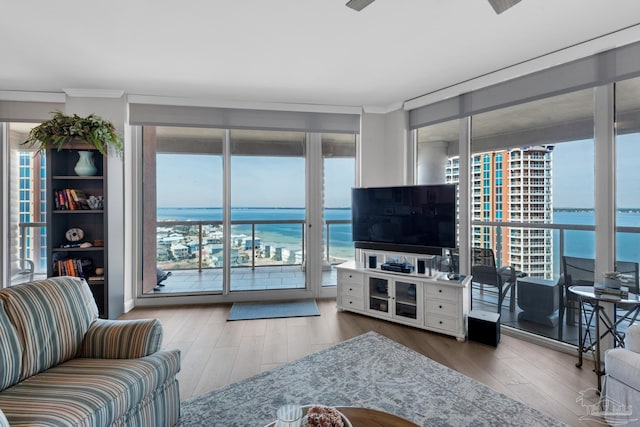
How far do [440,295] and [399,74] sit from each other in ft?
7.30

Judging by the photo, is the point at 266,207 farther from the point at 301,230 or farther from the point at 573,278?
the point at 573,278

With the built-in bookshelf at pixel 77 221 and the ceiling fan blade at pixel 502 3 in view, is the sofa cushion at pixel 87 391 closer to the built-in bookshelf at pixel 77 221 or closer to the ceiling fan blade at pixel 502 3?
the built-in bookshelf at pixel 77 221

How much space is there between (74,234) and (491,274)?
4.48 meters

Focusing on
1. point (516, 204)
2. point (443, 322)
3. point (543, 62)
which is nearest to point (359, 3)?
point (543, 62)

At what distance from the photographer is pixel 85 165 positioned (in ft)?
10.8

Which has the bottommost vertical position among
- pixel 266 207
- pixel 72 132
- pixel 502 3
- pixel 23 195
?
pixel 266 207

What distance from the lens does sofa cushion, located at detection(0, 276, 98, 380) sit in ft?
4.88

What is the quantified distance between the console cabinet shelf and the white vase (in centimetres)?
297

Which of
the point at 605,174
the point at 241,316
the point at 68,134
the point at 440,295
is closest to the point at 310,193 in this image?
the point at 241,316

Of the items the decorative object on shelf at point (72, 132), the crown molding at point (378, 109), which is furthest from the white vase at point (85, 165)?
the crown molding at point (378, 109)

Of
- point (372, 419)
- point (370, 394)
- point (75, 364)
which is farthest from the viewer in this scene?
point (370, 394)

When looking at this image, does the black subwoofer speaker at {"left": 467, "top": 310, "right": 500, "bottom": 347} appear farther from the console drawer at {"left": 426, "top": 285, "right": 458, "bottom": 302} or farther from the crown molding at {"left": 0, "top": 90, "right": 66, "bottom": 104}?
the crown molding at {"left": 0, "top": 90, "right": 66, "bottom": 104}

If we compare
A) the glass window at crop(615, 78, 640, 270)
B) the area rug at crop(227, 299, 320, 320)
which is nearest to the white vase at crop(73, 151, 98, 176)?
the area rug at crop(227, 299, 320, 320)

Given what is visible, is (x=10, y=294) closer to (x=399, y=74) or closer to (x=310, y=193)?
(x=310, y=193)
